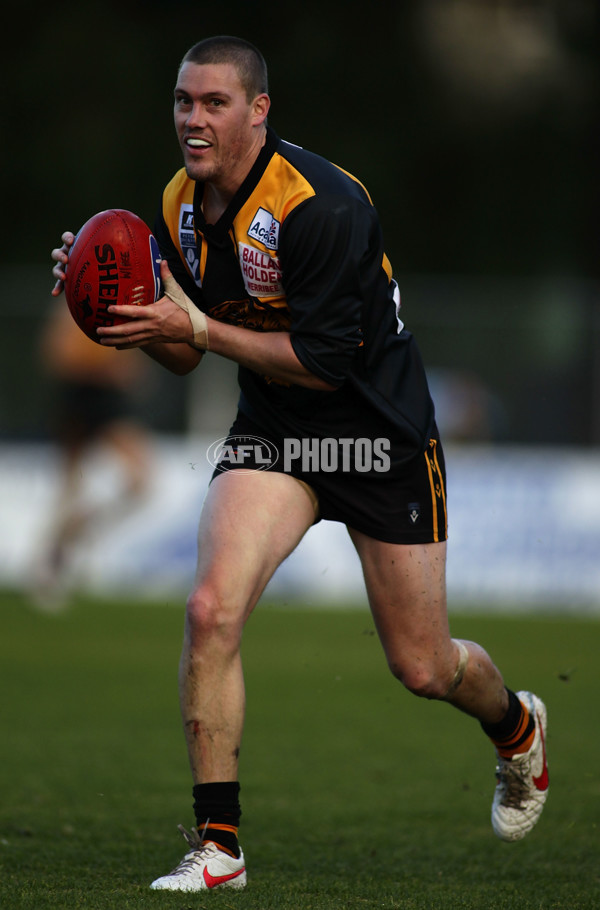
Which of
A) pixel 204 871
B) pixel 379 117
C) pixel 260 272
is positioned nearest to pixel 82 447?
pixel 260 272

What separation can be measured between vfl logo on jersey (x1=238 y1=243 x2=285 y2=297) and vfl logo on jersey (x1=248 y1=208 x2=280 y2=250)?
0.12 feet

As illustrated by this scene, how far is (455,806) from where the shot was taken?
5312 mm

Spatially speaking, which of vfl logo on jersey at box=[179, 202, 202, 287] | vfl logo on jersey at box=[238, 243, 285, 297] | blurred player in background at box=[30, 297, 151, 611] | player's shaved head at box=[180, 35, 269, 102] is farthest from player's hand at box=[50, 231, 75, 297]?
blurred player in background at box=[30, 297, 151, 611]

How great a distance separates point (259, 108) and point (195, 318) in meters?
0.72

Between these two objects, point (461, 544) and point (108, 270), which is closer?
point (108, 270)

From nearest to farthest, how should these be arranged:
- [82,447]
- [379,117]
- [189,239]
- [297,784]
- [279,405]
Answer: [189,239] → [279,405] → [297,784] → [82,447] → [379,117]

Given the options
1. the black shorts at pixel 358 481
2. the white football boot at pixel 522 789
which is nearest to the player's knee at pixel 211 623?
the black shorts at pixel 358 481

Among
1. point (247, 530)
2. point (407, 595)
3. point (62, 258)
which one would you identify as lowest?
point (407, 595)

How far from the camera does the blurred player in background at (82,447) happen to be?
36.2ft

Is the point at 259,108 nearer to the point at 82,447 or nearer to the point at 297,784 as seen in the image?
the point at 297,784

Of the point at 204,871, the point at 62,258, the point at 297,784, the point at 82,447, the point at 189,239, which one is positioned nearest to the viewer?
the point at 204,871

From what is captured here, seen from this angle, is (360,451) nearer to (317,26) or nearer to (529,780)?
(529,780)

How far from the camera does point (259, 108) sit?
4137 mm

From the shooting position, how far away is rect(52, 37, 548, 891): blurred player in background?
400cm
